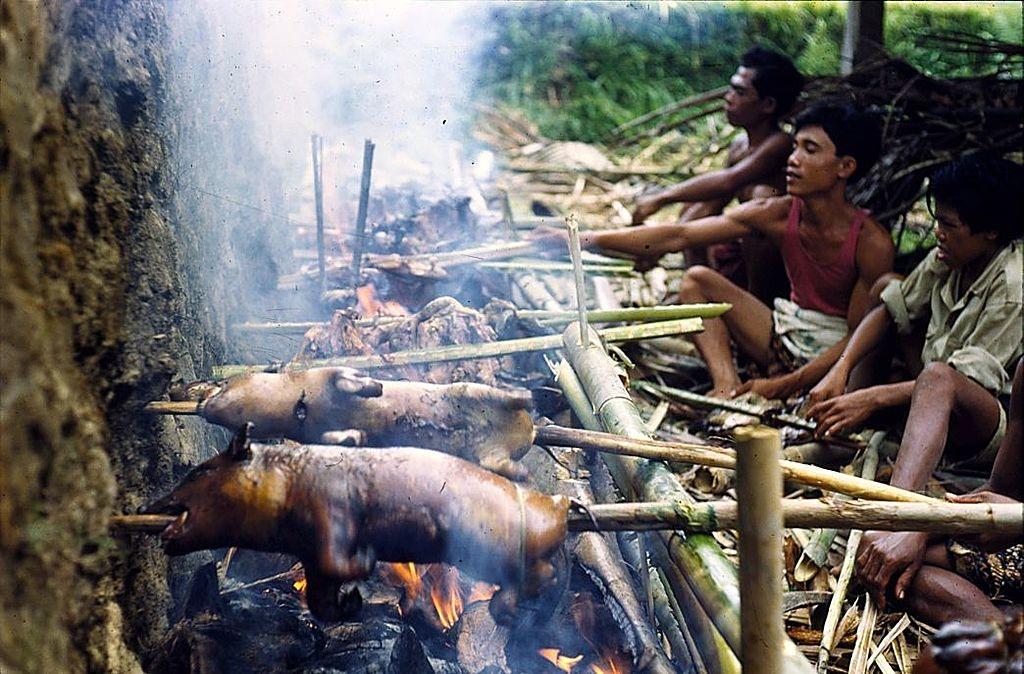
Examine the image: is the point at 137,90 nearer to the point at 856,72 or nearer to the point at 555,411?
the point at 555,411

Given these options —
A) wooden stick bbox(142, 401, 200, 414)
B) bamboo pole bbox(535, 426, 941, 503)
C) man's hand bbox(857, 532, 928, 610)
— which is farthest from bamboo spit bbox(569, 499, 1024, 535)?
man's hand bbox(857, 532, 928, 610)

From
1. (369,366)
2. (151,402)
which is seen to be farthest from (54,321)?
(369,366)

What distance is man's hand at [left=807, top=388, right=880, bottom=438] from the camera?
451 cm

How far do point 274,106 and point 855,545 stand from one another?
4.49 metres

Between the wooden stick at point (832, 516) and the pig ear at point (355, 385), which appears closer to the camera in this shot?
the wooden stick at point (832, 516)

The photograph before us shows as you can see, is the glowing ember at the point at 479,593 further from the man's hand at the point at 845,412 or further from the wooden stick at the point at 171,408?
the man's hand at the point at 845,412

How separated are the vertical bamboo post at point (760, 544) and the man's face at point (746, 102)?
575 cm

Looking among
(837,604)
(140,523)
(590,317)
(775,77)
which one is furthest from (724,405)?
(140,523)

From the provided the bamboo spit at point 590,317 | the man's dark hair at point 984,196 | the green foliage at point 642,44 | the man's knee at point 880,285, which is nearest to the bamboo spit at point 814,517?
the bamboo spit at point 590,317

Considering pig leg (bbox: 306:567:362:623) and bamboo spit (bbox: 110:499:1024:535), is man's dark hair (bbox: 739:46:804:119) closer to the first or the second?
bamboo spit (bbox: 110:499:1024:535)

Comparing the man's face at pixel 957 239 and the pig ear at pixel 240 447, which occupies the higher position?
the man's face at pixel 957 239

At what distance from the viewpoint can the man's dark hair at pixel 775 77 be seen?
680 cm

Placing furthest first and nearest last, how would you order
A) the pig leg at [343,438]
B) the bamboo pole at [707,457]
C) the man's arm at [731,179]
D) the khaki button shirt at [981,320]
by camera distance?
1. the man's arm at [731,179]
2. the khaki button shirt at [981,320]
3. the pig leg at [343,438]
4. the bamboo pole at [707,457]

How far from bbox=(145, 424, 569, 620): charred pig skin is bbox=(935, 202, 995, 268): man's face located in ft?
10.4
